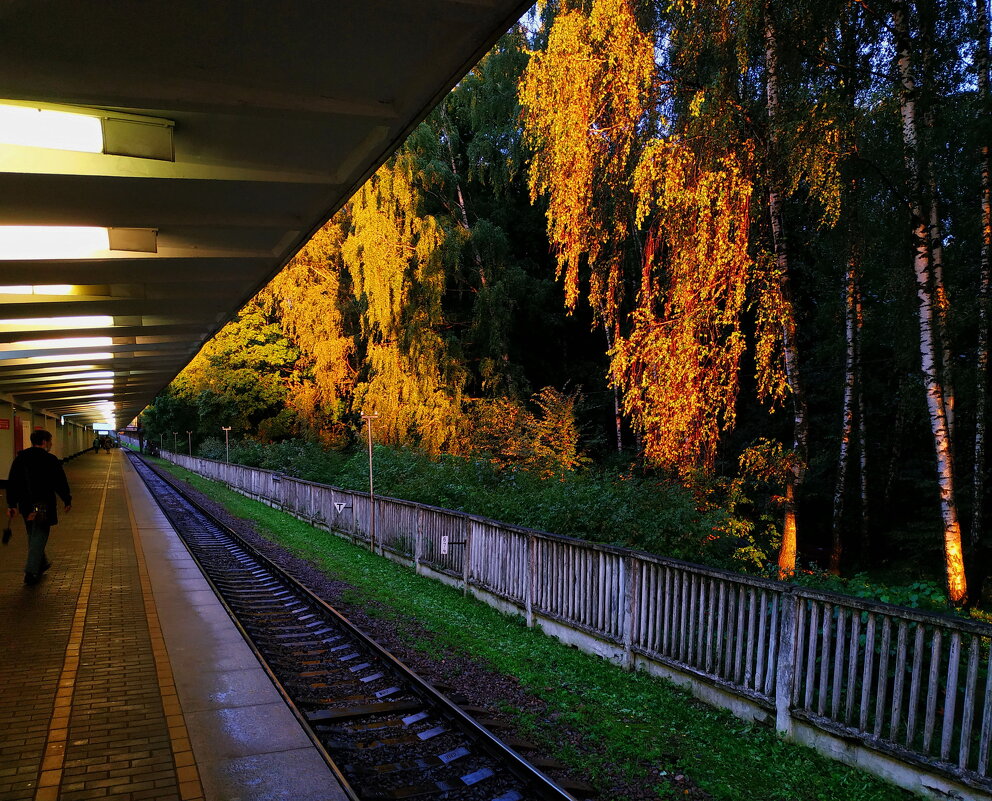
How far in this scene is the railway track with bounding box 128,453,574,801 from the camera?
182 inches

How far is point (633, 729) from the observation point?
558cm

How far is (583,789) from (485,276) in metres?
22.0

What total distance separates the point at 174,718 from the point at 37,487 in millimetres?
5303

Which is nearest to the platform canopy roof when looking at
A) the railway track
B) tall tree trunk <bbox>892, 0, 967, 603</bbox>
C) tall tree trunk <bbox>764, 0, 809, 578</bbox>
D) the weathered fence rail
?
the railway track

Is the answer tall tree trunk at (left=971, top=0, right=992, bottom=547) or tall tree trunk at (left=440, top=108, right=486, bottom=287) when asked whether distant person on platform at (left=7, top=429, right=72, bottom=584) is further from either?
tall tree trunk at (left=440, top=108, right=486, bottom=287)

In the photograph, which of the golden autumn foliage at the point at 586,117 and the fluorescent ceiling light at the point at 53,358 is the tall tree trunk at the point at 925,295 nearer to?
A: the golden autumn foliage at the point at 586,117

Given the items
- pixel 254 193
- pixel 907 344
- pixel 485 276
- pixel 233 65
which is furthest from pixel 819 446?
pixel 233 65

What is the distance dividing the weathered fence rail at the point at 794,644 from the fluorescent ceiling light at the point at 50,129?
19.9ft

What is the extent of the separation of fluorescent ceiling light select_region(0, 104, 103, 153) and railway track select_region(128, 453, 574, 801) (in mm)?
4727

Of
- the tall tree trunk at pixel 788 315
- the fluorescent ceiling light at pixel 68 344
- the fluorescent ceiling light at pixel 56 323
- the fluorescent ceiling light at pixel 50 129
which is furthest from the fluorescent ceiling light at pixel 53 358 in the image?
the tall tree trunk at pixel 788 315

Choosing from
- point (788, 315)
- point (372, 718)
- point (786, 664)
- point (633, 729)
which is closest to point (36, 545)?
point (372, 718)

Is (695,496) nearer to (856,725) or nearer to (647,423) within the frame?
(647,423)

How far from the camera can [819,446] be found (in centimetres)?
2233

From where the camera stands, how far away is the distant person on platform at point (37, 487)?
9.02 metres
